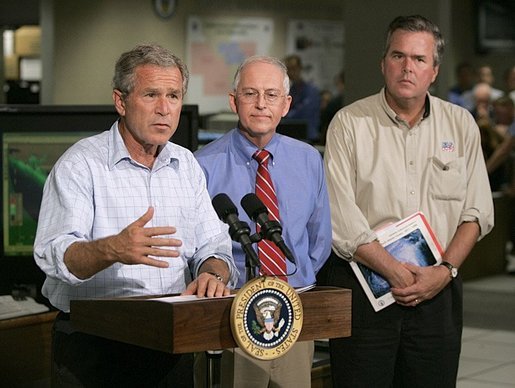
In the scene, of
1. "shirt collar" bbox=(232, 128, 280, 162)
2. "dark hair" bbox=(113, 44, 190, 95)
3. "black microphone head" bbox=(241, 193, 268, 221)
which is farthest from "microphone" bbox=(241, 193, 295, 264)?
"shirt collar" bbox=(232, 128, 280, 162)

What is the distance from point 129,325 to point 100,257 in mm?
185

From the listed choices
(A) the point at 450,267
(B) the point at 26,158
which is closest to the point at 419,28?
(A) the point at 450,267

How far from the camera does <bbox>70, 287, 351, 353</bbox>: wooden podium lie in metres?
2.82

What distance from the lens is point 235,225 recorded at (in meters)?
3.08

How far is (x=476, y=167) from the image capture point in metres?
4.32

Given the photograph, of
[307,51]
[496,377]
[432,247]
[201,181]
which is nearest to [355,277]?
[432,247]

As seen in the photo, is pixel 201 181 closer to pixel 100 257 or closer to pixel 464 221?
pixel 100 257

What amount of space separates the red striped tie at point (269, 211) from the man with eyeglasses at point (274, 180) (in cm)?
2

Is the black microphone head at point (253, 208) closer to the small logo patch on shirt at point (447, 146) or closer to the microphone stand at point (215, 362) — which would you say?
the microphone stand at point (215, 362)

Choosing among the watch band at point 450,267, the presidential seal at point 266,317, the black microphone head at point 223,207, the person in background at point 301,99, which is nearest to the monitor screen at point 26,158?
the watch band at point 450,267

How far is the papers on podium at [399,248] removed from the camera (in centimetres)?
413

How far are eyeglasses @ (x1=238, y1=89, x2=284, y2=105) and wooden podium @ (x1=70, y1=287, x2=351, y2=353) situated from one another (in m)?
0.82

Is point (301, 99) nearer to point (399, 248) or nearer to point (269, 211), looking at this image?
point (399, 248)

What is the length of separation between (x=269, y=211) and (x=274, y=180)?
0.41ft
